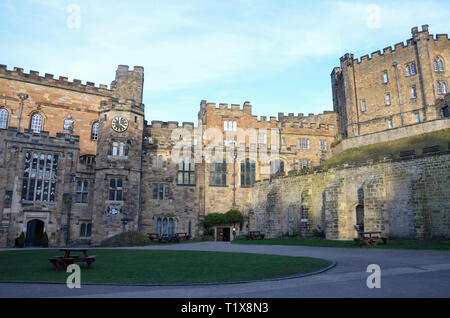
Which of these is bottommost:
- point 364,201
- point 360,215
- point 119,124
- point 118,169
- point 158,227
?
point 158,227

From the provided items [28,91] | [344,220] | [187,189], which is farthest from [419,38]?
[28,91]

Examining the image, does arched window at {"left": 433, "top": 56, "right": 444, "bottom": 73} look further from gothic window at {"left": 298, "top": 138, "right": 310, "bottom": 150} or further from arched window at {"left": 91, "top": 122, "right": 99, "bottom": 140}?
arched window at {"left": 91, "top": 122, "right": 99, "bottom": 140}

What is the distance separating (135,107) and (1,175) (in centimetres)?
1276

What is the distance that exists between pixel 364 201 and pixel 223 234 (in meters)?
15.9

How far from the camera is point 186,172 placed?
36031 millimetres

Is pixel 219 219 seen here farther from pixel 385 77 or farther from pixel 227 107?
pixel 385 77

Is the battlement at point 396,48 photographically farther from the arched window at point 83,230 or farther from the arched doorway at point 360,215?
the arched window at point 83,230

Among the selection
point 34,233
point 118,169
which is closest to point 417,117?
point 118,169

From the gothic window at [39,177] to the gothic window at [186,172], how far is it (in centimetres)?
1178

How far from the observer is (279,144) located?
41062 mm

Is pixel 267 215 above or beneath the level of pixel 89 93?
beneath

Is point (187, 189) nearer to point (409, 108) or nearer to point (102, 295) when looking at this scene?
point (102, 295)

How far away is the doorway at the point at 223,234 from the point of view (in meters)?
35.1

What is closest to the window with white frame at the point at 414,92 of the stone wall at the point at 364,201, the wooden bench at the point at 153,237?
the stone wall at the point at 364,201
